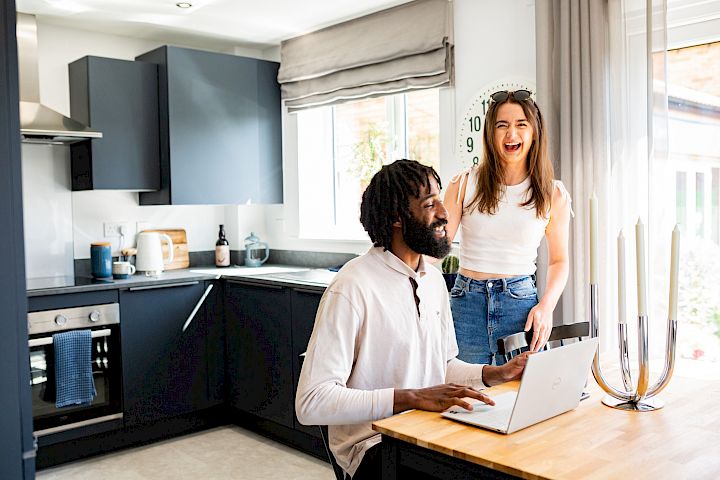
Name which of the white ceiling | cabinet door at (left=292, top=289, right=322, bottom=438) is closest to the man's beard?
cabinet door at (left=292, top=289, right=322, bottom=438)

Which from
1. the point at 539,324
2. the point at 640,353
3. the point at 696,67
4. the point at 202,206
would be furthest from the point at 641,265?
the point at 202,206

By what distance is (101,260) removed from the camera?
400 centimetres

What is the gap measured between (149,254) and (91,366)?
791mm

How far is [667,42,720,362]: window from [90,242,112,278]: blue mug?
2.86 metres

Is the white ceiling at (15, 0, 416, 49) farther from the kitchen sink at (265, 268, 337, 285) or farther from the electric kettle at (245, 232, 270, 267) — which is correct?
the kitchen sink at (265, 268, 337, 285)

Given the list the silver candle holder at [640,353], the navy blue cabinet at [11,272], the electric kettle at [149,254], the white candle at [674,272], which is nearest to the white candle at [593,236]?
the silver candle holder at [640,353]

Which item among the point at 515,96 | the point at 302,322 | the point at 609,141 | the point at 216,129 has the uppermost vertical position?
the point at 216,129

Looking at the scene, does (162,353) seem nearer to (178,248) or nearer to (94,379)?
(94,379)

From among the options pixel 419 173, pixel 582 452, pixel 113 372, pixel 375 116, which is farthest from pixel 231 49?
pixel 582 452

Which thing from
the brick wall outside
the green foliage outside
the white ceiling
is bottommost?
the green foliage outside

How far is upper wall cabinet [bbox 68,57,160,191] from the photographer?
156 inches

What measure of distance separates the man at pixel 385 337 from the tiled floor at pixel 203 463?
1.82 m

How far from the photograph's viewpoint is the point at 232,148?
4418 millimetres

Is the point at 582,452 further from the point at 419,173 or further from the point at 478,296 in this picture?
the point at 478,296
